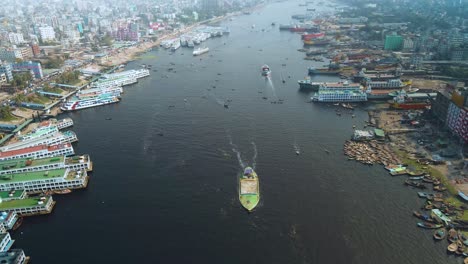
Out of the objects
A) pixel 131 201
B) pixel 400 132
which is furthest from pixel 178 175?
pixel 400 132

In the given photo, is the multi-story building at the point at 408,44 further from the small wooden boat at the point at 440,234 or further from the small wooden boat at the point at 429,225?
the small wooden boat at the point at 440,234

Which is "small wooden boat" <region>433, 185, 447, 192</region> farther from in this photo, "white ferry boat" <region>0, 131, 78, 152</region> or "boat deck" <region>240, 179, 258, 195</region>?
"white ferry boat" <region>0, 131, 78, 152</region>

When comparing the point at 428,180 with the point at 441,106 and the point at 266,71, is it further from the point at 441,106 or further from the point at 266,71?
the point at 266,71

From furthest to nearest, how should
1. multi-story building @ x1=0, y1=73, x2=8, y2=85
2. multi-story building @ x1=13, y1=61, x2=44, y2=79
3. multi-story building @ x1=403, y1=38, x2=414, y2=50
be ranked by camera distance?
1. multi-story building @ x1=403, y1=38, x2=414, y2=50
2. multi-story building @ x1=13, y1=61, x2=44, y2=79
3. multi-story building @ x1=0, y1=73, x2=8, y2=85

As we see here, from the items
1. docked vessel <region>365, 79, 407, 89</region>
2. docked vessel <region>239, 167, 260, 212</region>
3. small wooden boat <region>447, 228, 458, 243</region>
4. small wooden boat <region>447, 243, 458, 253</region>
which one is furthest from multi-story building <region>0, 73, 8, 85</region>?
small wooden boat <region>447, 243, 458, 253</region>

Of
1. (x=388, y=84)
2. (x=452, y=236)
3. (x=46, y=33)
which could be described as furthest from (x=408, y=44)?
(x=46, y=33)

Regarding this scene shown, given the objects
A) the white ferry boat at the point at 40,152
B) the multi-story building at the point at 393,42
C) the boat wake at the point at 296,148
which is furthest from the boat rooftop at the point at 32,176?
the multi-story building at the point at 393,42
